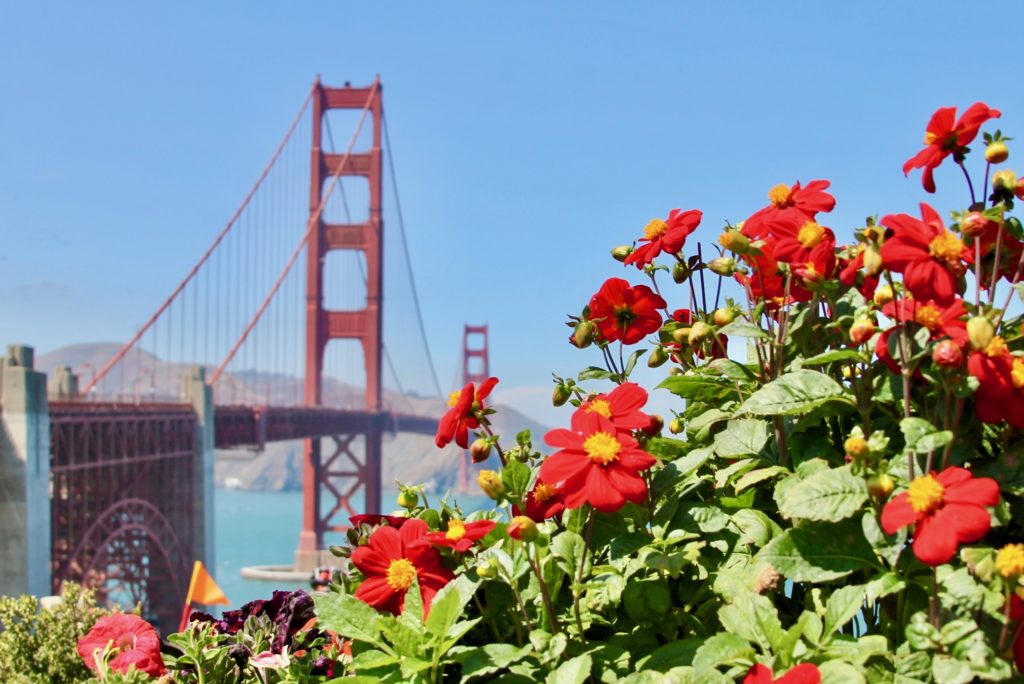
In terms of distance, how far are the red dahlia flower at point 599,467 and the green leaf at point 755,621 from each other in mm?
132

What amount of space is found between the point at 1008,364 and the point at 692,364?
1.57 feet

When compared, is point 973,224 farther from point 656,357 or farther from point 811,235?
point 656,357

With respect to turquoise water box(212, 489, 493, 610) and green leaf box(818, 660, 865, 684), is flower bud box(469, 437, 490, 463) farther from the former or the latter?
turquoise water box(212, 489, 493, 610)

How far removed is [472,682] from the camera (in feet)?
3.45

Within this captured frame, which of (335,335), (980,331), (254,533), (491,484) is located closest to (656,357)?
(491,484)

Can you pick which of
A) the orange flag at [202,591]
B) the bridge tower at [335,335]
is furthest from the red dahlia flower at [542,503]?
the bridge tower at [335,335]

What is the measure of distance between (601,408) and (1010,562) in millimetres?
400

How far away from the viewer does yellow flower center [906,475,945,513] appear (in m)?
0.82

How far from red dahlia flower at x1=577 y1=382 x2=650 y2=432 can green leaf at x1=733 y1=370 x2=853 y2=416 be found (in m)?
0.11

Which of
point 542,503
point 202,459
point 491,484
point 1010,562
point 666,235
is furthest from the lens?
point 202,459

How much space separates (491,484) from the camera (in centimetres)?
103

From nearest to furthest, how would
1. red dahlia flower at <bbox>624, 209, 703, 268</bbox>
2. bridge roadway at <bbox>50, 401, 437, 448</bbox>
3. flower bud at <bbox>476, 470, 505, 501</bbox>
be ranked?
flower bud at <bbox>476, 470, 505, 501</bbox> → red dahlia flower at <bbox>624, 209, 703, 268</bbox> → bridge roadway at <bbox>50, 401, 437, 448</bbox>

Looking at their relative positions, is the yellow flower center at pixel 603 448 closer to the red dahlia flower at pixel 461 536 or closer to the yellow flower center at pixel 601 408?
the yellow flower center at pixel 601 408

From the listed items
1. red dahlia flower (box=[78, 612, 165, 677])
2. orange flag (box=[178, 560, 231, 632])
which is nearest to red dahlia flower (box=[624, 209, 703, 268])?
red dahlia flower (box=[78, 612, 165, 677])
